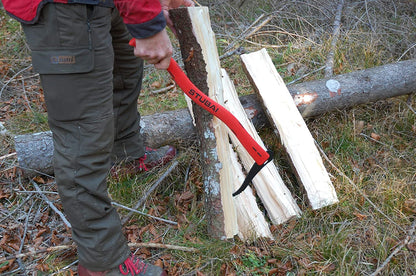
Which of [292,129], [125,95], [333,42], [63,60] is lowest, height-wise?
[292,129]

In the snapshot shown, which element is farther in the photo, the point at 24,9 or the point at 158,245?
the point at 158,245

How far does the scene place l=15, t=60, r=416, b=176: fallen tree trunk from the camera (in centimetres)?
280

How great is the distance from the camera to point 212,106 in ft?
6.33

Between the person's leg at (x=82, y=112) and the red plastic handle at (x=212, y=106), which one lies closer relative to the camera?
the person's leg at (x=82, y=112)

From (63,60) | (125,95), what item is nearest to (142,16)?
(63,60)

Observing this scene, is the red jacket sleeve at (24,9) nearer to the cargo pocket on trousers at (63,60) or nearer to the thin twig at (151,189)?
the cargo pocket on trousers at (63,60)

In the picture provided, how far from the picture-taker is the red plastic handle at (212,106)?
6.12 ft

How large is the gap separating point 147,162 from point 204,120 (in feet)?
3.42

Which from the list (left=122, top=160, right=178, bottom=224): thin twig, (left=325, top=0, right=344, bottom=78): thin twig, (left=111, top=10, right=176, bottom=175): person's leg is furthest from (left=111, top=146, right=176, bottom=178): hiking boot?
(left=325, top=0, right=344, bottom=78): thin twig

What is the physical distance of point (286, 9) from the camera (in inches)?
203

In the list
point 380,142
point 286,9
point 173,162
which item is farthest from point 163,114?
point 286,9

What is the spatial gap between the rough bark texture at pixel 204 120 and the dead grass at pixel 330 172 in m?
0.21

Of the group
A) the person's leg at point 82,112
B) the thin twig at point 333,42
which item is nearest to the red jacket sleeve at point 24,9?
the person's leg at point 82,112

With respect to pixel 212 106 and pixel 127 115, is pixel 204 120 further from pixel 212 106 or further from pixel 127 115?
pixel 127 115
